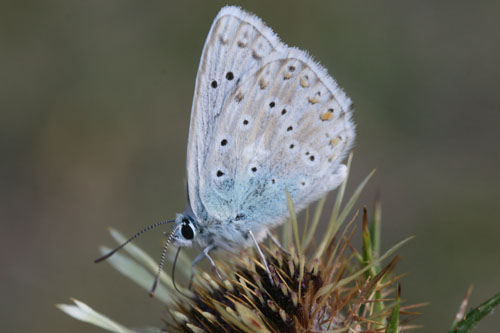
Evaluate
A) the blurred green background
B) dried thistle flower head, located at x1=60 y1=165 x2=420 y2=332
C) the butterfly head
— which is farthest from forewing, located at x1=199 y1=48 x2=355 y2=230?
the blurred green background

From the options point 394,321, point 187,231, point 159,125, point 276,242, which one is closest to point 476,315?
point 394,321

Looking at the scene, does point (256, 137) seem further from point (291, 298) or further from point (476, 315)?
point (476, 315)

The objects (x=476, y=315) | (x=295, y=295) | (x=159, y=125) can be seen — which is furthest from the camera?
(x=159, y=125)

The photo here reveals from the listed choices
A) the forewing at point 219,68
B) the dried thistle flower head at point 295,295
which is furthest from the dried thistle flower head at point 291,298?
the forewing at point 219,68

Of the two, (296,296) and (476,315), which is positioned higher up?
(296,296)

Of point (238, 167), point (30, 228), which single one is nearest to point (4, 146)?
point (30, 228)

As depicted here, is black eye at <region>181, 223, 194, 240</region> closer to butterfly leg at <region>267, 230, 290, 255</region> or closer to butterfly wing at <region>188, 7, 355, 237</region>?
butterfly wing at <region>188, 7, 355, 237</region>

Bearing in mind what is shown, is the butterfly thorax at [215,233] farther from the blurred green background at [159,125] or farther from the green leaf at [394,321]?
the blurred green background at [159,125]
